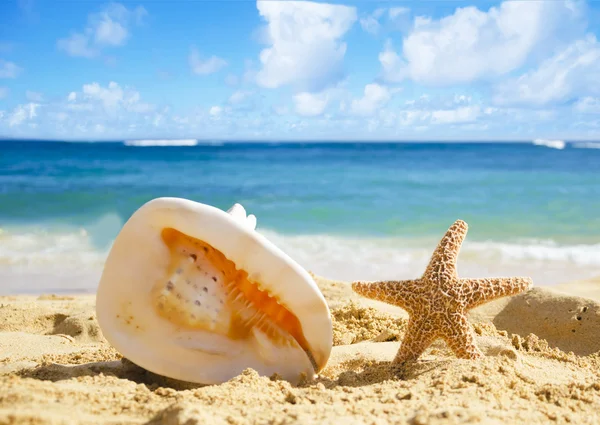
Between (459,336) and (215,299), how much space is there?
129 cm

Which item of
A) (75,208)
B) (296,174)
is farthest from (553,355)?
(296,174)

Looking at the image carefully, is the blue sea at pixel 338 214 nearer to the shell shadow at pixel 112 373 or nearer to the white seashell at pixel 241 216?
the shell shadow at pixel 112 373

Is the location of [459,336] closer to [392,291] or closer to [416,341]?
[416,341]

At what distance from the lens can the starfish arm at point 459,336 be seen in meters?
2.81

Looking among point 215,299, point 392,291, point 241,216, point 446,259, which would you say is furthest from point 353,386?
point 241,216

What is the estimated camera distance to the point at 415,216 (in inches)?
527

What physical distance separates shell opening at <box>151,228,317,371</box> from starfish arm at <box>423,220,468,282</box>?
80 centimetres

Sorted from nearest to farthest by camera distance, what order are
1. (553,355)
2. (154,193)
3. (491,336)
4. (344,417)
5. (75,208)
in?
(344,417) < (553,355) < (491,336) < (75,208) < (154,193)

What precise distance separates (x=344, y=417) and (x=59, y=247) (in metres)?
8.62

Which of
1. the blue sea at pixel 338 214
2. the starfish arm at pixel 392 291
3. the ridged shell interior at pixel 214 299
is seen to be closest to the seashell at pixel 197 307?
the ridged shell interior at pixel 214 299

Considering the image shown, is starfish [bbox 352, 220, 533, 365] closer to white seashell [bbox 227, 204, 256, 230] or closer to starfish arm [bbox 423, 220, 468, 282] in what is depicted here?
starfish arm [bbox 423, 220, 468, 282]

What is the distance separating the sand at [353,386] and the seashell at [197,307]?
0.52 feet

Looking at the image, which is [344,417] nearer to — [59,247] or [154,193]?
[59,247]

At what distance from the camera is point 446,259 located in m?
3.01
